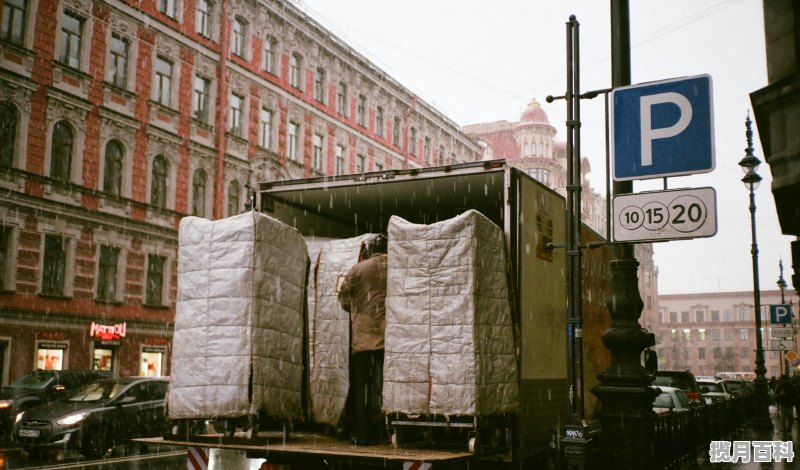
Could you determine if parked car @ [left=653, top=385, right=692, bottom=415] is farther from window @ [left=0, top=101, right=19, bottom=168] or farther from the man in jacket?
window @ [left=0, top=101, right=19, bottom=168]

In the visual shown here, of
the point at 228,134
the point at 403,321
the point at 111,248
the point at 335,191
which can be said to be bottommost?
the point at 403,321

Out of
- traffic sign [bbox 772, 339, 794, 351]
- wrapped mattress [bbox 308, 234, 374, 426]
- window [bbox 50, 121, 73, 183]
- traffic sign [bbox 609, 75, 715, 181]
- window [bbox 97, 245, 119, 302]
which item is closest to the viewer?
traffic sign [bbox 609, 75, 715, 181]

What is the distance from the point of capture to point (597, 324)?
11352mm

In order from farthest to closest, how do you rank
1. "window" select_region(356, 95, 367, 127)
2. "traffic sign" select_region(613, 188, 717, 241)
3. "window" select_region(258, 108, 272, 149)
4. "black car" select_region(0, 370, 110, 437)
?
"window" select_region(356, 95, 367, 127), "window" select_region(258, 108, 272, 149), "black car" select_region(0, 370, 110, 437), "traffic sign" select_region(613, 188, 717, 241)

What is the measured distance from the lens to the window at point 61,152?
85.9 ft

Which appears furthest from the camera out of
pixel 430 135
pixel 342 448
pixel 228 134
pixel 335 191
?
pixel 430 135

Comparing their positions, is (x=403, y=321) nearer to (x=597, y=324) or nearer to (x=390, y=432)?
(x=390, y=432)

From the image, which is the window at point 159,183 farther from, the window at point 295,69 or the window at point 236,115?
the window at point 295,69

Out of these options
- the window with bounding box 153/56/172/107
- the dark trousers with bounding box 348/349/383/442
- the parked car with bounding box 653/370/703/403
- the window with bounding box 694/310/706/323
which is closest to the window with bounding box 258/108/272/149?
the window with bounding box 153/56/172/107

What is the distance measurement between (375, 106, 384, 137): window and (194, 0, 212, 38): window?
14462mm

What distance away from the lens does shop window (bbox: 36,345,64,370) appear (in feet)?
81.8

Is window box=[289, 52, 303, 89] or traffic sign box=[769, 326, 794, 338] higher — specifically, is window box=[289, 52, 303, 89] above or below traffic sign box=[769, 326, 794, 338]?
above

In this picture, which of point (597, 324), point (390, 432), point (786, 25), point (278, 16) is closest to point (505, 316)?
point (390, 432)

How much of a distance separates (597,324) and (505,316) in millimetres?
4530
